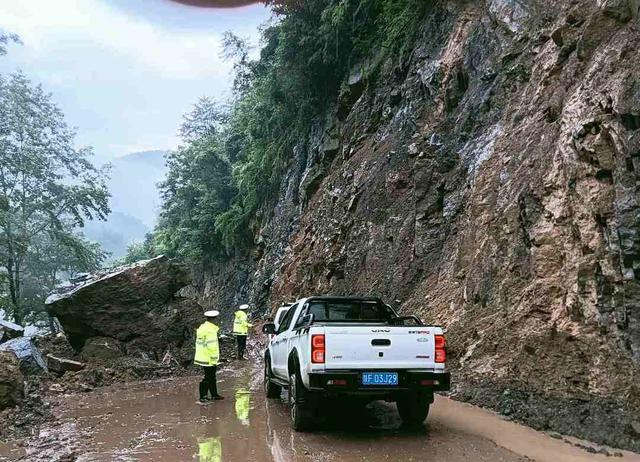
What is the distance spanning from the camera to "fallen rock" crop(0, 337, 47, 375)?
12609 mm

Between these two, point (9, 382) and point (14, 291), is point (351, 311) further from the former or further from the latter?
point (14, 291)

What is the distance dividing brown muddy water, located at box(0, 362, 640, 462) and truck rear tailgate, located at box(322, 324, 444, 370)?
92 cm

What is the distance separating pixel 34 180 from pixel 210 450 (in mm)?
29473

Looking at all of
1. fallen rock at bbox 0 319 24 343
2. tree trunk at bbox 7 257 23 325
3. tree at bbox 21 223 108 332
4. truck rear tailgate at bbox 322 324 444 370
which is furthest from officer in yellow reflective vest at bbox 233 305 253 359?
tree at bbox 21 223 108 332

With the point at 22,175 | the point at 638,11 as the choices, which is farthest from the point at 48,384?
the point at 22,175

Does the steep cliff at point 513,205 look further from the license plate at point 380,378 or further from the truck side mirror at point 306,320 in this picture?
the truck side mirror at point 306,320

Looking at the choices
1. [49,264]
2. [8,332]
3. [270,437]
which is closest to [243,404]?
[270,437]

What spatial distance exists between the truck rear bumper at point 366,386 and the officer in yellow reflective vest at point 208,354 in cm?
377

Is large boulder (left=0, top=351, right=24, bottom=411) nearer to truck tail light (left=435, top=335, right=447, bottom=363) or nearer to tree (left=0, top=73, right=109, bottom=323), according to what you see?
truck tail light (left=435, top=335, right=447, bottom=363)

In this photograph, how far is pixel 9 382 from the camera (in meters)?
8.77

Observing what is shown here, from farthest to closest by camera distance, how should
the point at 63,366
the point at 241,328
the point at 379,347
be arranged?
the point at 241,328 < the point at 63,366 < the point at 379,347

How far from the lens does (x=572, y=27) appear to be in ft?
36.7

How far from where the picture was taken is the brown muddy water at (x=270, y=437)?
20.1 feet

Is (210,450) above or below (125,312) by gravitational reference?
below
